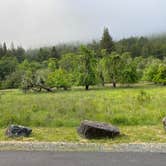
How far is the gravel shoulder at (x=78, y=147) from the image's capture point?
8008 millimetres

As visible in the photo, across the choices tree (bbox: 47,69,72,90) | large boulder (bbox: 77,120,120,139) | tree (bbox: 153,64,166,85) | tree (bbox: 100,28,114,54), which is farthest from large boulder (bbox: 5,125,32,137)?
tree (bbox: 100,28,114,54)

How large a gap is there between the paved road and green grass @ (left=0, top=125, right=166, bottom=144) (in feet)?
5.81

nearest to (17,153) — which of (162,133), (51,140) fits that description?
(51,140)

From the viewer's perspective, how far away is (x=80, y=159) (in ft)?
23.0

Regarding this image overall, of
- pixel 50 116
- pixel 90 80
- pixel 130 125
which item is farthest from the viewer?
pixel 90 80

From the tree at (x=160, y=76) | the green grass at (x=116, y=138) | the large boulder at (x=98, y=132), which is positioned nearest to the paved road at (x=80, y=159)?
the green grass at (x=116, y=138)

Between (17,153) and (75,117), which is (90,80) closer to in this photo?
(75,117)

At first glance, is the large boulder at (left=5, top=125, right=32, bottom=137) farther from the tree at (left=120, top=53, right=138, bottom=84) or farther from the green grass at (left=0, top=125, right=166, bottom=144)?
the tree at (left=120, top=53, right=138, bottom=84)

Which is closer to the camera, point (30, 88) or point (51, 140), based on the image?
point (51, 140)

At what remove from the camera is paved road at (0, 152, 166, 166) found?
662cm

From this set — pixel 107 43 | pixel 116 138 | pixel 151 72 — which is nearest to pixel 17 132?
pixel 116 138

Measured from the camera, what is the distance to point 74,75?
6181 cm

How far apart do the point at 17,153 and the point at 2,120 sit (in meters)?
5.37

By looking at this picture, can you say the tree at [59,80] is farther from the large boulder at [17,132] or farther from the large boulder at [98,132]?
the large boulder at [98,132]
